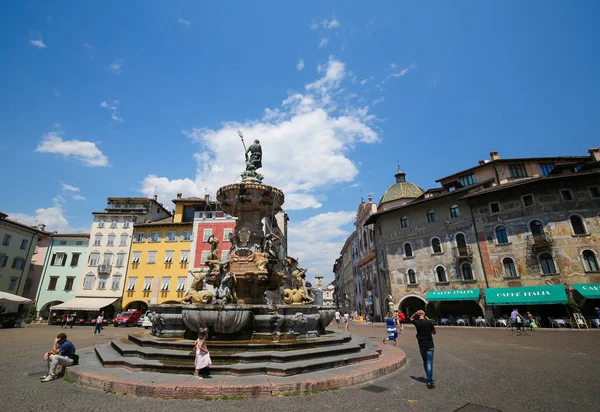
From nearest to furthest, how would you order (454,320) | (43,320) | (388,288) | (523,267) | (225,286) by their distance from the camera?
(225,286), (523,267), (454,320), (388,288), (43,320)

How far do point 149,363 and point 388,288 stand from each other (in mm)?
31940

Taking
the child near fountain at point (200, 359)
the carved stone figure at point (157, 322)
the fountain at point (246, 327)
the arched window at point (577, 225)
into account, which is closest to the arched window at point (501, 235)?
the arched window at point (577, 225)

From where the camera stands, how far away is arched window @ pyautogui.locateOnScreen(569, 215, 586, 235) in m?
24.7

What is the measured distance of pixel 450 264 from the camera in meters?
29.9

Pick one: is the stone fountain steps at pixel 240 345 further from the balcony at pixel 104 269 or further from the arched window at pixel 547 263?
the balcony at pixel 104 269

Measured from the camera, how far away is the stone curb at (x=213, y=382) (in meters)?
5.29

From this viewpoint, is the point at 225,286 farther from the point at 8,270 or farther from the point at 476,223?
the point at 8,270

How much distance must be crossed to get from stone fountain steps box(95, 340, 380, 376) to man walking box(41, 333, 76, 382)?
2.29 feet

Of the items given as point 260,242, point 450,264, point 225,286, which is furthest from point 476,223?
point 225,286

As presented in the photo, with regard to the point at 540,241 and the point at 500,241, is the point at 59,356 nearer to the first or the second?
the point at 540,241

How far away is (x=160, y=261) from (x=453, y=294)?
34155 millimetres

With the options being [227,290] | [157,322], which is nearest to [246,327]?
[227,290]

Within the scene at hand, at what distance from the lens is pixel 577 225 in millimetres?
24938

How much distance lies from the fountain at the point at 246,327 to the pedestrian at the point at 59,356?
2.34ft
